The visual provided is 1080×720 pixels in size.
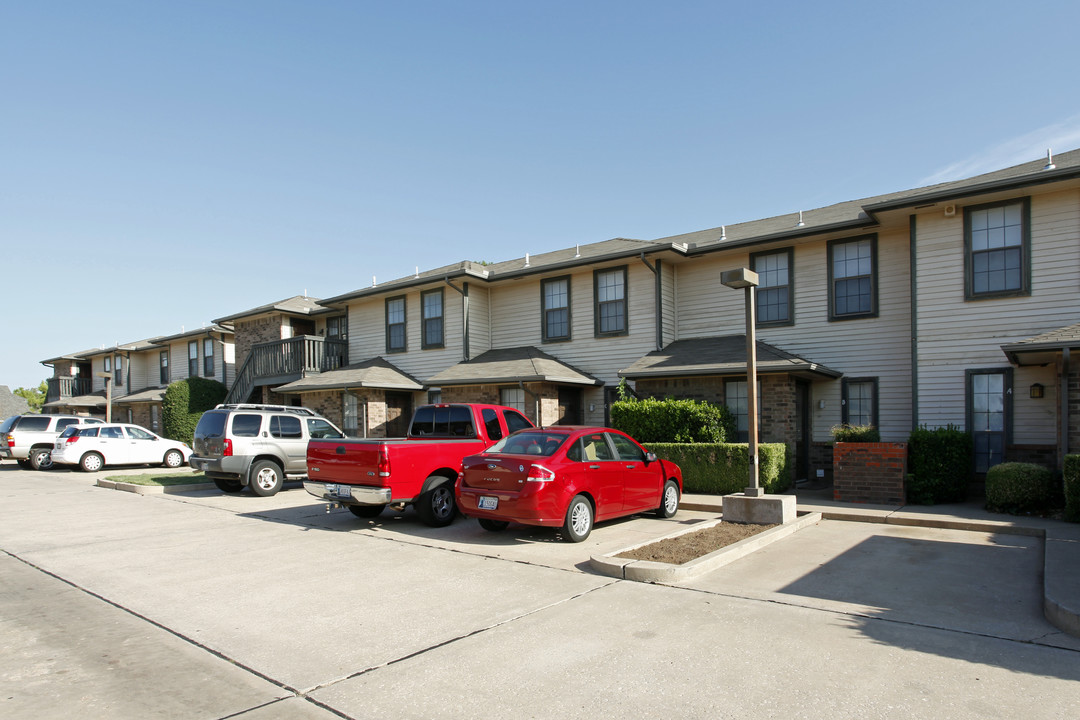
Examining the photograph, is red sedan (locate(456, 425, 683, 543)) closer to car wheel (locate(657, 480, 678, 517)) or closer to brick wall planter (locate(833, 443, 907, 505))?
car wheel (locate(657, 480, 678, 517))

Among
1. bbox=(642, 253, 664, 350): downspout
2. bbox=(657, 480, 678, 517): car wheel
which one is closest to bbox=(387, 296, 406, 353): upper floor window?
bbox=(642, 253, 664, 350): downspout

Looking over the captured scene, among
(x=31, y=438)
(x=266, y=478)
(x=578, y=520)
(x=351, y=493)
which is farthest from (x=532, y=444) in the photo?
(x=31, y=438)

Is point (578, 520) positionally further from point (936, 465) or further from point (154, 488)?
point (154, 488)

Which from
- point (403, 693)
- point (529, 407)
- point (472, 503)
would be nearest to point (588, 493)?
point (472, 503)

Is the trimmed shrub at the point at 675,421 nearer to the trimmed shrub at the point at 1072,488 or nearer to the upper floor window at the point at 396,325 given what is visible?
the trimmed shrub at the point at 1072,488

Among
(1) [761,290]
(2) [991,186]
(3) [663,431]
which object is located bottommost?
(3) [663,431]

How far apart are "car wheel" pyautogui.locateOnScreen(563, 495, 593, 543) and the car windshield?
0.75 m

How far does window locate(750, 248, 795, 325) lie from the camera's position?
15875 millimetres

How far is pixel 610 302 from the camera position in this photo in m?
18.1

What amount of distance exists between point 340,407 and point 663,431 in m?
11.6

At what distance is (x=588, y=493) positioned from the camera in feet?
30.1

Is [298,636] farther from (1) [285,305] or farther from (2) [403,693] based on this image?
(1) [285,305]

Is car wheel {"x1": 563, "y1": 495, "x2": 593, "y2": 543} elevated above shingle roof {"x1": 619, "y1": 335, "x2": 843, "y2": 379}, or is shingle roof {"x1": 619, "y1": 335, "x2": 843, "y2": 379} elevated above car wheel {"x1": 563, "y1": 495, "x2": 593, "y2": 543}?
shingle roof {"x1": 619, "y1": 335, "x2": 843, "y2": 379}

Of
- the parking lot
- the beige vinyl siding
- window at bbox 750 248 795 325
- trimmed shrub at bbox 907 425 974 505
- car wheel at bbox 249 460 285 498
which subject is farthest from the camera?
window at bbox 750 248 795 325
